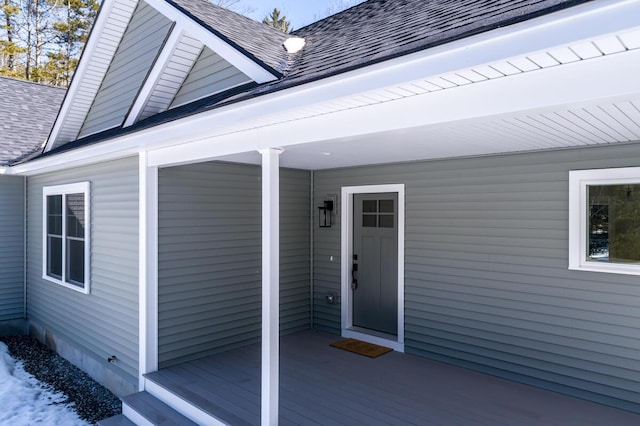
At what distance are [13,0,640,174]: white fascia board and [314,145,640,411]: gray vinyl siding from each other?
94.0 inches

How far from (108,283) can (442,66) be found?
196 inches

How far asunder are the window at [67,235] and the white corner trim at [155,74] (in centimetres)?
136

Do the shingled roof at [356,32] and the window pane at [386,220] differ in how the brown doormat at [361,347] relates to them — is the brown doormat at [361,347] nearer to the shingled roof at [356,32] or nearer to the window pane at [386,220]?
the window pane at [386,220]

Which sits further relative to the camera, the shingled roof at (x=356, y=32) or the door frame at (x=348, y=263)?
the door frame at (x=348, y=263)

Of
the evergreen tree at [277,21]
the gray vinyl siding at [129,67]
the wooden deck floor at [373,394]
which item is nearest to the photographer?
the wooden deck floor at [373,394]

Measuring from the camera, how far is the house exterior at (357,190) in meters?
2.22

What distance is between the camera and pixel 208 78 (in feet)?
16.1

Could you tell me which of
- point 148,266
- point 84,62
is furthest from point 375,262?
point 84,62

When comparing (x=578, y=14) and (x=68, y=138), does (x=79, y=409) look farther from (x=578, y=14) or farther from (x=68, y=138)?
(x=578, y=14)

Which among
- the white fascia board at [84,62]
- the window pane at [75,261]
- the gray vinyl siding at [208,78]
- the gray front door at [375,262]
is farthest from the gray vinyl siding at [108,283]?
the gray front door at [375,262]

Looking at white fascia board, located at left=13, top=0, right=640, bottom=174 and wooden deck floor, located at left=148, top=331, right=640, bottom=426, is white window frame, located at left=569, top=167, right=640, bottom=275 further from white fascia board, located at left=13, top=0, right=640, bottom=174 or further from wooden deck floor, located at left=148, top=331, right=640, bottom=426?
white fascia board, located at left=13, top=0, right=640, bottom=174

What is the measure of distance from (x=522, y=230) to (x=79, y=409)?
16.7ft

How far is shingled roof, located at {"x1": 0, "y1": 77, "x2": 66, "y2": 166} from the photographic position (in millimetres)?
8055

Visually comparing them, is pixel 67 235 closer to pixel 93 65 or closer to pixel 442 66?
pixel 93 65
